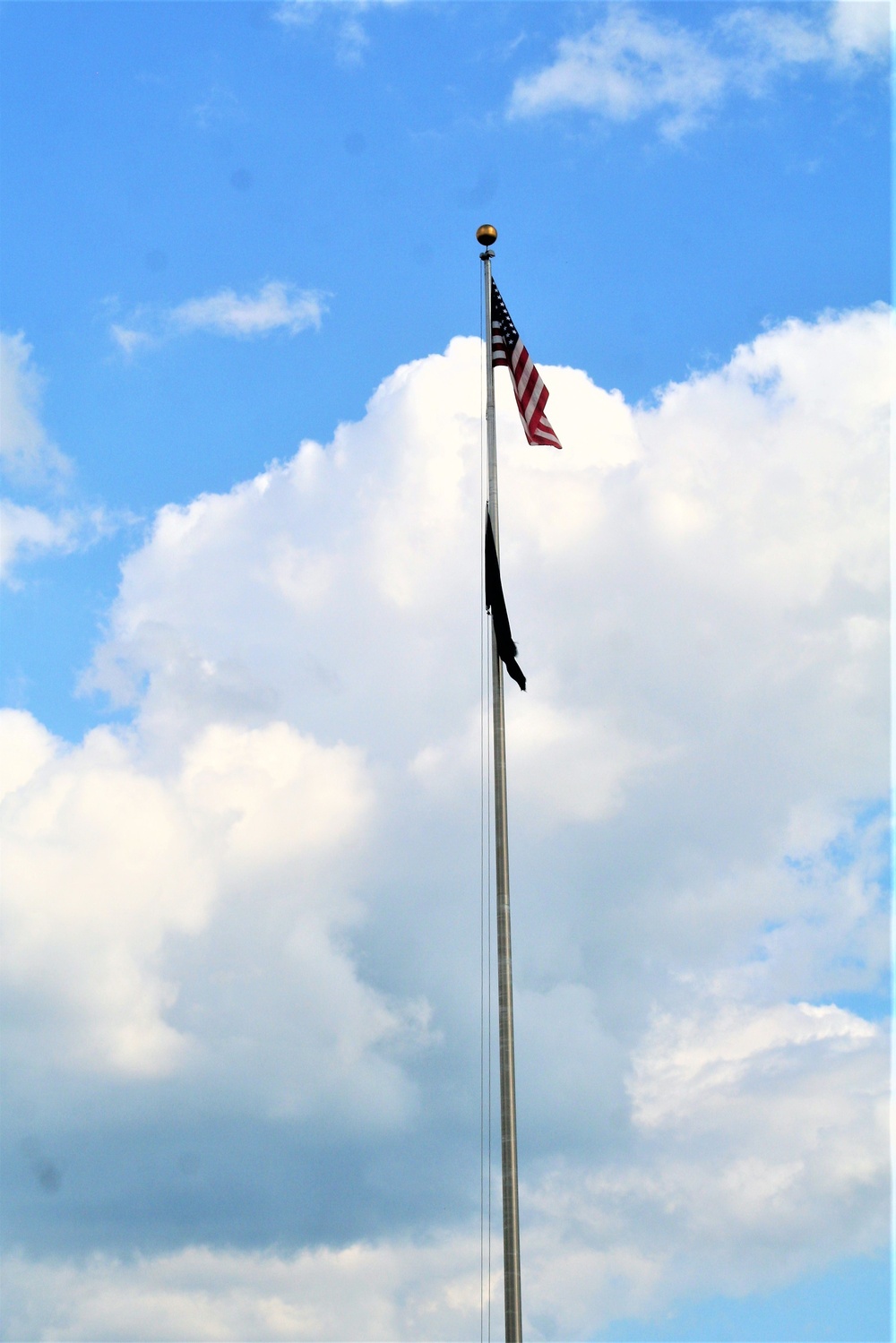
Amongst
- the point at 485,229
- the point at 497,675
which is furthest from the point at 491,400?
the point at 497,675

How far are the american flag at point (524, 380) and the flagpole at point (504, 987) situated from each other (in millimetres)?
405

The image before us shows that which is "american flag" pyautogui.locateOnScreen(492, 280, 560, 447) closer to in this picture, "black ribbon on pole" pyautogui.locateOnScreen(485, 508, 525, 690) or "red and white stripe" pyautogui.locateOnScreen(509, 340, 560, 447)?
"red and white stripe" pyautogui.locateOnScreen(509, 340, 560, 447)

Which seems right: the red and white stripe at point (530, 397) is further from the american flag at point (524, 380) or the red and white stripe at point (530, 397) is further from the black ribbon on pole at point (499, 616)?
the black ribbon on pole at point (499, 616)

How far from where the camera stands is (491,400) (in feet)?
131

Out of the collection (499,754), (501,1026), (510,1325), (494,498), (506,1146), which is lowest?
(510,1325)

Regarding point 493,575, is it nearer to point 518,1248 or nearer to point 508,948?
point 508,948

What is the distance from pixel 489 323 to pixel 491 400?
7.49ft

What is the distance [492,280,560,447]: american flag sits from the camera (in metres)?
40.1

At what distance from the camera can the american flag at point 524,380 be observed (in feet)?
131

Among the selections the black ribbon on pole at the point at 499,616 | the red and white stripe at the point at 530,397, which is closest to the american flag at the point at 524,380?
the red and white stripe at the point at 530,397

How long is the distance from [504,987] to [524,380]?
15.0 meters

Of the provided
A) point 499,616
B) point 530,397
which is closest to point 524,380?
point 530,397

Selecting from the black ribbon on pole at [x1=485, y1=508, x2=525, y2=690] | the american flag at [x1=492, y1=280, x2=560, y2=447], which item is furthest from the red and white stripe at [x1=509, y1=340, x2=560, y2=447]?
the black ribbon on pole at [x1=485, y1=508, x2=525, y2=690]

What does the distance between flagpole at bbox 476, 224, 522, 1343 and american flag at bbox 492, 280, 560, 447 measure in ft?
1.33
